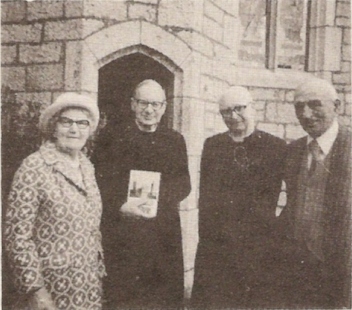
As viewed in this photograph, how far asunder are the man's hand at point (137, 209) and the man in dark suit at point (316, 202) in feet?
1.82

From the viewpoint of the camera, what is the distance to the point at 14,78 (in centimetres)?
179

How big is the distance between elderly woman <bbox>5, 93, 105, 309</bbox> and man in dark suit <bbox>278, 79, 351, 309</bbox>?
0.80 meters

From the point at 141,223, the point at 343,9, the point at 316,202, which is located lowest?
the point at 141,223

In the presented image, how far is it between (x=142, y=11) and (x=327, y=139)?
2.98 ft

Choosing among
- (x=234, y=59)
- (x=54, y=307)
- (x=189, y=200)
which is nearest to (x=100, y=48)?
(x=234, y=59)

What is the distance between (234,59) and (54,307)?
3.95ft

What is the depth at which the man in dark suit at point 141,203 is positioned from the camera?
172 centimetres

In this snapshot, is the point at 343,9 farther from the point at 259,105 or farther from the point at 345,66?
the point at 259,105

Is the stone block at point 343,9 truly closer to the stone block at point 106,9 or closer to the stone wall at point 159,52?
the stone wall at point 159,52

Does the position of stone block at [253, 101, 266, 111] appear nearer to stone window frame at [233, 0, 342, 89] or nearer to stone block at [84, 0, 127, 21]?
stone window frame at [233, 0, 342, 89]

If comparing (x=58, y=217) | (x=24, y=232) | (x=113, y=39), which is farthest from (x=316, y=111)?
(x=24, y=232)

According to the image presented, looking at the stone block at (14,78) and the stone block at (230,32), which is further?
the stone block at (230,32)

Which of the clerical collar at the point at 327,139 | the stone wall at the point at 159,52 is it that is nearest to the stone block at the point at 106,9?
the stone wall at the point at 159,52

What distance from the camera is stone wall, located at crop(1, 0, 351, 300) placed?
1.73m
